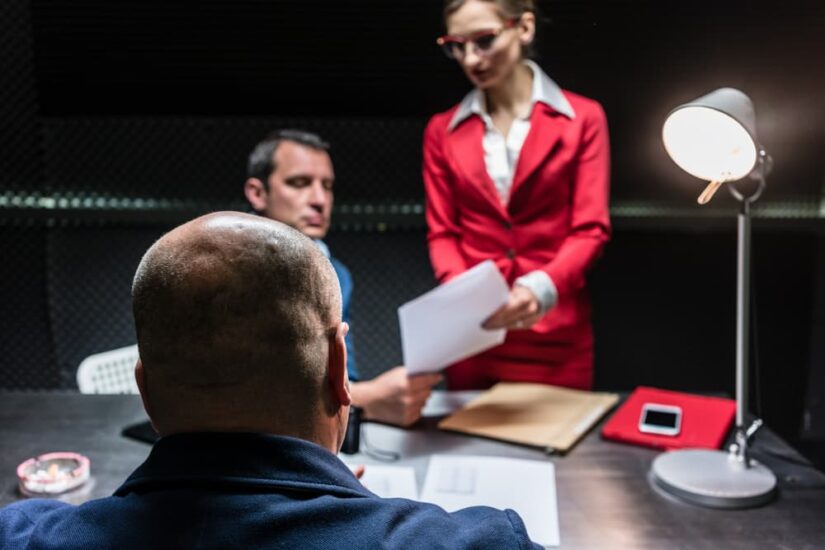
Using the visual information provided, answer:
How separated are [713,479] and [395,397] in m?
0.77

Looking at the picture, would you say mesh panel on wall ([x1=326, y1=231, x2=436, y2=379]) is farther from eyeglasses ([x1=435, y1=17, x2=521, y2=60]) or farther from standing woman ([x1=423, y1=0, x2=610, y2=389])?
eyeglasses ([x1=435, y1=17, x2=521, y2=60])

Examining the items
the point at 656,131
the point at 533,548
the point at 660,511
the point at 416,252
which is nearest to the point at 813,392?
the point at 656,131

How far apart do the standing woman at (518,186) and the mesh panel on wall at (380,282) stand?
1.04 m

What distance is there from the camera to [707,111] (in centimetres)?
168

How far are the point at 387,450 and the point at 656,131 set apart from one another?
228 centimetres

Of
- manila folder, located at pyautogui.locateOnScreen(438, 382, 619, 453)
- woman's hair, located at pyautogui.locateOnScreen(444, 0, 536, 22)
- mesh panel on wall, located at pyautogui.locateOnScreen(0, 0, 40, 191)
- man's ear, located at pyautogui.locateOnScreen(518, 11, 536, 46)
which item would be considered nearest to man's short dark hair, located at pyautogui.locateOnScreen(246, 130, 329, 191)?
woman's hair, located at pyautogui.locateOnScreen(444, 0, 536, 22)

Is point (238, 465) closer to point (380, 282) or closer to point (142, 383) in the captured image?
point (142, 383)

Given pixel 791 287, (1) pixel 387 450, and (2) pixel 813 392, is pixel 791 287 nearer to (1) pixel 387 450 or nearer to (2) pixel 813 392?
(2) pixel 813 392

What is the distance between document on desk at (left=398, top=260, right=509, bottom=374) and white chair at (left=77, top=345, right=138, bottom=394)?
4.15ft

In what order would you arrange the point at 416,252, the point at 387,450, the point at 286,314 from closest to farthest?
the point at 286,314
the point at 387,450
the point at 416,252

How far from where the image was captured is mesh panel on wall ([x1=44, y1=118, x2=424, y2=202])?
3.67m

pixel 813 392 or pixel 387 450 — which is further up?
pixel 387 450

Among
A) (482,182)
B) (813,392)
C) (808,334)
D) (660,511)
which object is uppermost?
(482,182)

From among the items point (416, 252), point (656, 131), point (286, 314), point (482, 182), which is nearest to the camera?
point (286, 314)
